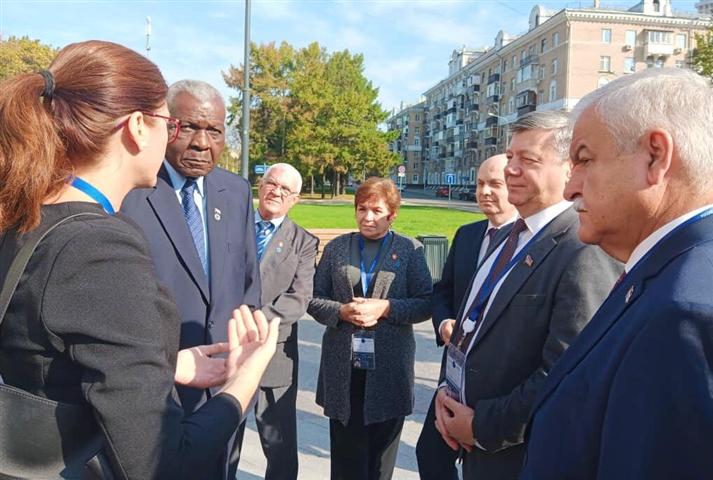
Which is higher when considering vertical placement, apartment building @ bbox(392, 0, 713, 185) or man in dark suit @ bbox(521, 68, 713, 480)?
apartment building @ bbox(392, 0, 713, 185)

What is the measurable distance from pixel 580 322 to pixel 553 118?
40.6 inches

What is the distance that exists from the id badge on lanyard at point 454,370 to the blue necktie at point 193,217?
4.12ft

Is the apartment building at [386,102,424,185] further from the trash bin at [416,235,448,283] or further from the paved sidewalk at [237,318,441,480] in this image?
the paved sidewalk at [237,318,441,480]

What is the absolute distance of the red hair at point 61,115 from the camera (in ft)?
4.61

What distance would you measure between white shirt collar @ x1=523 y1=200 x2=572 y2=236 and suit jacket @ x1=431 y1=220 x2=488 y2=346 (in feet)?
3.68

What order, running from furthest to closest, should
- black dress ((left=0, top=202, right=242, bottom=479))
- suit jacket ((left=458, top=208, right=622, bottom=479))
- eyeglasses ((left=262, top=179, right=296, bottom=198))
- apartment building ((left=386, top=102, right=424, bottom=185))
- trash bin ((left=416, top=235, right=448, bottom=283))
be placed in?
apartment building ((left=386, top=102, right=424, bottom=185))
trash bin ((left=416, top=235, right=448, bottom=283))
eyeglasses ((left=262, top=179, right=296, bottom=198))
suit jacket ((left=458, top=208, right=622, bottom=479))
black dress ((left=0, top=202, right=242, bottom=479))

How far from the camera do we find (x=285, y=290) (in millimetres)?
4047

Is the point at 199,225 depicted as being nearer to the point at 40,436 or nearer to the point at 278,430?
the point at 40,436

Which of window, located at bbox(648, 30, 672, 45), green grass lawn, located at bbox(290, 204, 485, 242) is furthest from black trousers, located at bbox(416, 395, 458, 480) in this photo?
window, located at bbox(648, 30, 672, 45)

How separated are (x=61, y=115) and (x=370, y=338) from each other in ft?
8.27

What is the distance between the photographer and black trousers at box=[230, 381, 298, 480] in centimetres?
385

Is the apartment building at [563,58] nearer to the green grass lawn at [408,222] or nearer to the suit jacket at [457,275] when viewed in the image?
the green grass lawn at [408,222]

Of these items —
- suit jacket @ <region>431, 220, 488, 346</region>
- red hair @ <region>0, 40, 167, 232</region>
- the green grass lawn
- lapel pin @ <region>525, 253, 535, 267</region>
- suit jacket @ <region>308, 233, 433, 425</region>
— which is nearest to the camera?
red hair @ <region>0, 40, 167, 232</region>

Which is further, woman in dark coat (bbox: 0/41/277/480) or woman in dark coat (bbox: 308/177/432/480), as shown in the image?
woman in dark coat (bbox: 308/177/432/480)
